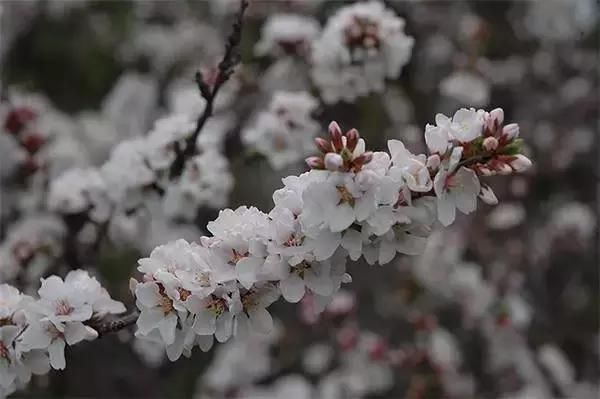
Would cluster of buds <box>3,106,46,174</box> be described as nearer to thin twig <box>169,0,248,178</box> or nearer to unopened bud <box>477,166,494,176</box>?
thin twig <box>169,0,248,178</box>

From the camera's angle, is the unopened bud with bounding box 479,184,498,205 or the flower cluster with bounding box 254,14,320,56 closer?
the unopened bud with bounding box 479,184,498,205

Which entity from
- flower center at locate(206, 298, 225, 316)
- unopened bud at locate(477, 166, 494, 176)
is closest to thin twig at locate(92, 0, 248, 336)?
flower center at locate(206, 298, 225, 316)

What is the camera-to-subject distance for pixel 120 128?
2.58 meters

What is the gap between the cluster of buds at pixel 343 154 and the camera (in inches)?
36.9

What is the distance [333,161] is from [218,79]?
457 millimetres

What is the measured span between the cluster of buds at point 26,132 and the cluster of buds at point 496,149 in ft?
4.18

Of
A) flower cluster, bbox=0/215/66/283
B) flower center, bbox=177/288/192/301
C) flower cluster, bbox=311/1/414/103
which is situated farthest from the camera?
flower cluster, bbox=0/215/66/283

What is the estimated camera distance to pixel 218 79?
1334 millimetres

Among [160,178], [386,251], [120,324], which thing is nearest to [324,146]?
[386,251]

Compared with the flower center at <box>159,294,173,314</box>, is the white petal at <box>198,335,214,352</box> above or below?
below

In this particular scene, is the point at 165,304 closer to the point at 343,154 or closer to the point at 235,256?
the point at 235,256

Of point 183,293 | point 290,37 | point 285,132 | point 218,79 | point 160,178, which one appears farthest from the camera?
point 290,37

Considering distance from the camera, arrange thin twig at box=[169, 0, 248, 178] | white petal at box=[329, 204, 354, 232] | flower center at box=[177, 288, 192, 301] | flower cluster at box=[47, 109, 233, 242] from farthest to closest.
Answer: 1. flower cluster at box=[47, 109, 233, 242]
2. thin twig at box=[169, 0, 248, 178]
3. flower center at box=[177, 288, 192, 301]
4. white petal at box=[329, 204, 354, 232]

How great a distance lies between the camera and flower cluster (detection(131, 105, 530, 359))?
943mm
